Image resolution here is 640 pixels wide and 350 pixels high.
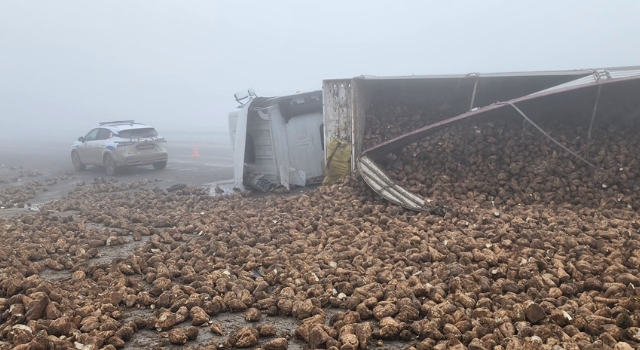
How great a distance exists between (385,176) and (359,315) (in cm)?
413

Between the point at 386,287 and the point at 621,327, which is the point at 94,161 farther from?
the point at 621,327

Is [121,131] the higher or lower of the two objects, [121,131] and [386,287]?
the higher

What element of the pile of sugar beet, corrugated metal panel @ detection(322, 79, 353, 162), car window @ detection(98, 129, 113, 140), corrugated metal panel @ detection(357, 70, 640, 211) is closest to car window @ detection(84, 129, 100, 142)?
car window @ detection(98, 129, 113, 140)

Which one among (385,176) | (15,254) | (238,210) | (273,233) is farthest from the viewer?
(238,210)

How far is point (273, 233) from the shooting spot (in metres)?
7.07

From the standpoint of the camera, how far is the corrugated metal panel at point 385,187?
7631 mm

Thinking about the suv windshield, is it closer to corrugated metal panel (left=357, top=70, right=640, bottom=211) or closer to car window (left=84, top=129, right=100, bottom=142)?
car window (left=84, top=129, right=100, bottom=142)

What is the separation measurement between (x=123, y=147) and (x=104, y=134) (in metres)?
1.31

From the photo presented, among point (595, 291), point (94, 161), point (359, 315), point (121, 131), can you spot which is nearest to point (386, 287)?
point (359, 315)

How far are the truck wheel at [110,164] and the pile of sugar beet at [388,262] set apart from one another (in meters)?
7.02

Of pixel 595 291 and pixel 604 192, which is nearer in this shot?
pixel 595 291

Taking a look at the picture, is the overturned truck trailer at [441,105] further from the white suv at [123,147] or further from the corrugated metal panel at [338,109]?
the white suv at [123,147]

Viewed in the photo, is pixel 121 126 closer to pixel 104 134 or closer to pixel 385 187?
pixel 104 134

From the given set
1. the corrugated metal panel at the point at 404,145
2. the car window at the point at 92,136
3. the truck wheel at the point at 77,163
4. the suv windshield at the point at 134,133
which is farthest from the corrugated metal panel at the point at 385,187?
the truck wheel at the point at 77,163
